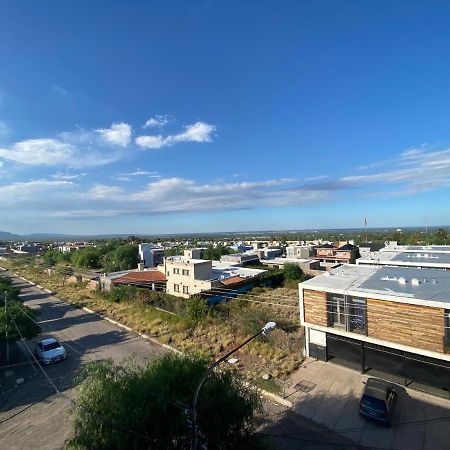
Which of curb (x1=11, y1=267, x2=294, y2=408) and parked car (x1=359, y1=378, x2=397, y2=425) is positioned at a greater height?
parked car (x1=359, y1=378, x2=397, y2=425)

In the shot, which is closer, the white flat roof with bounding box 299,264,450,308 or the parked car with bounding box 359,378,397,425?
the parked car with bounding box 359,378,397,425

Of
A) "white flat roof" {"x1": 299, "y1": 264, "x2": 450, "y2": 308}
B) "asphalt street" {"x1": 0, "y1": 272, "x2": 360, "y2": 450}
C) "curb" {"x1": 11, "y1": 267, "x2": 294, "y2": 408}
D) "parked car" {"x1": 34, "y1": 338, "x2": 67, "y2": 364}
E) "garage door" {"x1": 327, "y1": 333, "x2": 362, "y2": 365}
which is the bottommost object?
"asphalt street" {"x1": 0, "y1": 272, "x2": 360, "y2": 450}

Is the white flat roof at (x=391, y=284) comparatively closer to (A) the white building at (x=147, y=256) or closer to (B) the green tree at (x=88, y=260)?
(A) the white building at (x=147, y=256)

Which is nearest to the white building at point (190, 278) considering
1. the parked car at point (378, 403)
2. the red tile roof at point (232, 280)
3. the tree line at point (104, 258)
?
the red tile roof at point (232, 280)

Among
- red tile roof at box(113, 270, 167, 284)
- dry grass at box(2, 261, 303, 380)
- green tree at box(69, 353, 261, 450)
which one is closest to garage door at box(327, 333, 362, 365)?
dry grass at box(2, 261, 303, 380)

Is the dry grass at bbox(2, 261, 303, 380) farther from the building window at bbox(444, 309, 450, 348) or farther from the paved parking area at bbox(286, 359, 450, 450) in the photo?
the building window at bbox(444, 309, 450, 348)

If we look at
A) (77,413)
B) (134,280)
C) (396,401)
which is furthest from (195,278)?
(77,413)
